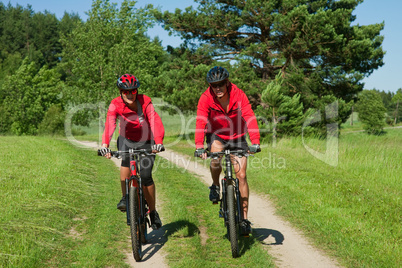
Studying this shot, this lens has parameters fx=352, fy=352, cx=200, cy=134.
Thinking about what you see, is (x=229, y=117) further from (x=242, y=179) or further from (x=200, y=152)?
(x=242, y=179)

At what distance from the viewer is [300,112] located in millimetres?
20516

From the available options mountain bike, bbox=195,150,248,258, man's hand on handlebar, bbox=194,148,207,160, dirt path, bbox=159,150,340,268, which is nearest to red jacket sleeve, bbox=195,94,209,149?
man's hand on handlebar, bbox=194,148,207,160

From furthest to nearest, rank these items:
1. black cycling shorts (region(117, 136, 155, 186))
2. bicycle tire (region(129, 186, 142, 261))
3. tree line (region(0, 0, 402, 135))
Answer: tree line (region(0, 0, 402, 135))
black cycling shorts (region(117, 136, 155, 186))
bicycle tire (region(129, 186, 142, 261))

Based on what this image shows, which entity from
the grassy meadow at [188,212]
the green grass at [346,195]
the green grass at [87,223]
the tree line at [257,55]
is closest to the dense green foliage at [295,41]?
the tree line at [257,55]

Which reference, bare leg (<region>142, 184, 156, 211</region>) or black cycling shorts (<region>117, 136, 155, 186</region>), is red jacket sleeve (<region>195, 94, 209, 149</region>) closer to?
black cycling shorts (<region>117, 136, 155, 186</region>)

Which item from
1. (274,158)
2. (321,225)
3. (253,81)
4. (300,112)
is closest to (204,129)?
(321,225)

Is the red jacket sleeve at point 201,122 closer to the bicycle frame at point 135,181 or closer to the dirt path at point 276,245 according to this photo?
the bicycle frame at point 135,181

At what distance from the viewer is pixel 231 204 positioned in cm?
476

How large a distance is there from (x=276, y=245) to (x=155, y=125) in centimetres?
257

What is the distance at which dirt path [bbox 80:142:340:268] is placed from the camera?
4.68 m

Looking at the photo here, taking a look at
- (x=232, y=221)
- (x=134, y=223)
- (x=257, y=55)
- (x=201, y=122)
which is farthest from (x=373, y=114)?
(x=134, y=223)

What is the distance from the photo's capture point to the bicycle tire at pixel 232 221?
4660mm

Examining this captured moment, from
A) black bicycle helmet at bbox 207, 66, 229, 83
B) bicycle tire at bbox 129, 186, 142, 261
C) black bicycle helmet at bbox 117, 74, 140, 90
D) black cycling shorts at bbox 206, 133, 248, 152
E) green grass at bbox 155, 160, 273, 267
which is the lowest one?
green grass at bbox 155, 160, 273, 267

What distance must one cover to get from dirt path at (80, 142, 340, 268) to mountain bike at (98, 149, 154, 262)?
295mm
